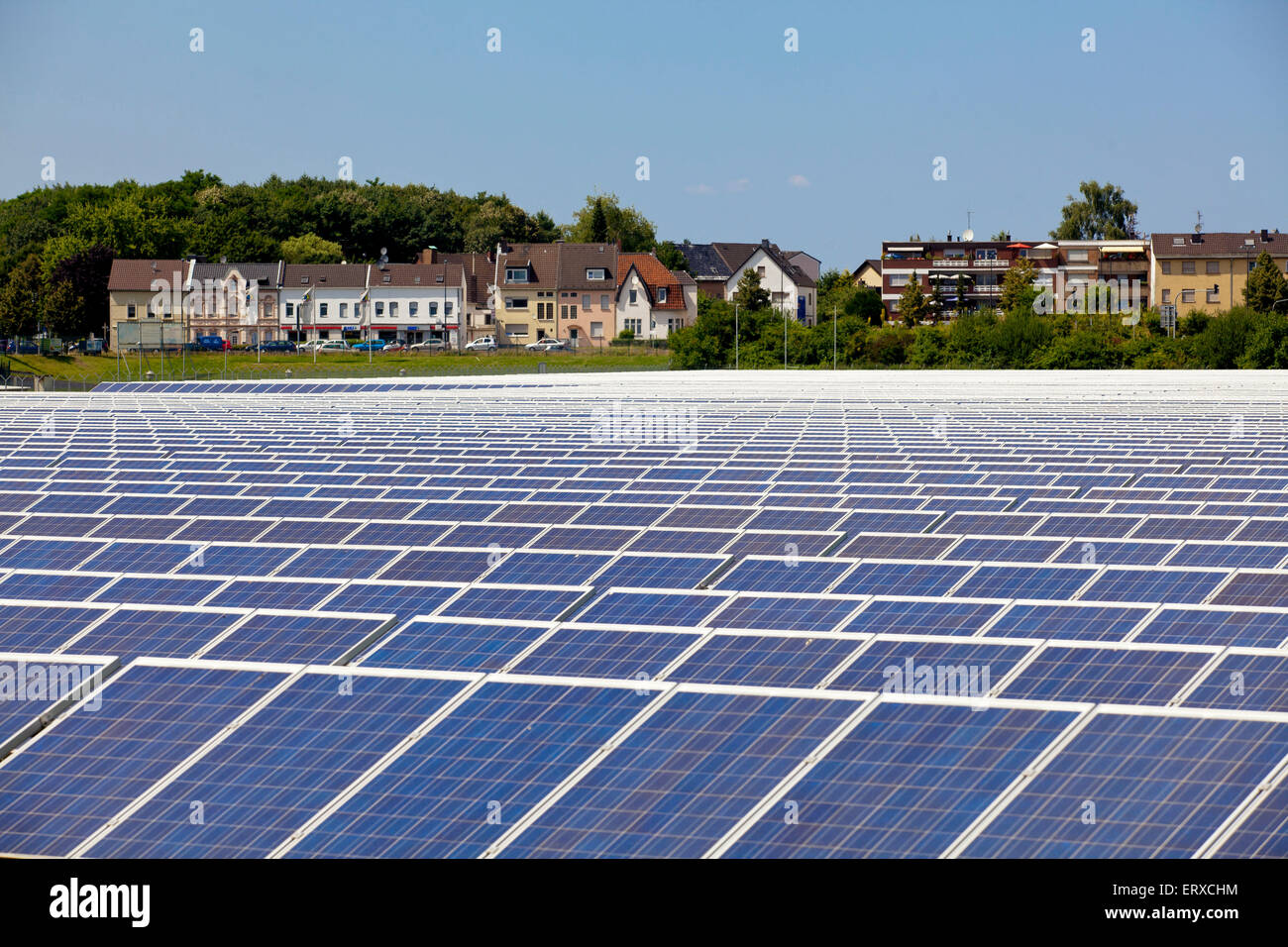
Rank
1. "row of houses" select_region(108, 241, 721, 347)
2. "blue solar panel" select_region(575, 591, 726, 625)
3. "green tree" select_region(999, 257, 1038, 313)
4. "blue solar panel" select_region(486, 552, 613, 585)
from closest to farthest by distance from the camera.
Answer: "blue solar panel" select_region(575, 591, 726, 625) < "blue solar panel" select_region(486, 552, 613, 585) < "green tree" select_region(999, 257, 1038, 313) < "row of houses" select_region(108, 241, 721, 347)

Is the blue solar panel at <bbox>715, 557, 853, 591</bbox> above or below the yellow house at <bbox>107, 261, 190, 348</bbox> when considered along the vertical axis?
below

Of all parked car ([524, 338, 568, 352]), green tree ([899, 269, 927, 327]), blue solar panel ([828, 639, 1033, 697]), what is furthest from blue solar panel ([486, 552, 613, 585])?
green tree ([899, 269, 927, 327])

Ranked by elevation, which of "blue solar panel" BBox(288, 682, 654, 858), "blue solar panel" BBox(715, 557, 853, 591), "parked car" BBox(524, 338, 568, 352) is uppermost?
"parked car" BBox(524, 338, 568, 352)

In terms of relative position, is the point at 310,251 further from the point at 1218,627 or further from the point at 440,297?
the point at 1218,627

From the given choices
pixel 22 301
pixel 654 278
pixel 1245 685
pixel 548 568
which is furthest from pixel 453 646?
pixel 654 278

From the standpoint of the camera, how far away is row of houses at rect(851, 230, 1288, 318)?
147 meters

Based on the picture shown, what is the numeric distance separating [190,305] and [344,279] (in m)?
15.3

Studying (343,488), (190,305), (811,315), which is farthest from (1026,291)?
(343,488)

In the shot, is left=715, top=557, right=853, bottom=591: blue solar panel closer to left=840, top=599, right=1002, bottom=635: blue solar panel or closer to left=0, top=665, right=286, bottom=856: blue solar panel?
left=840, top=599, right=1002, bottom=635: blue solar panel

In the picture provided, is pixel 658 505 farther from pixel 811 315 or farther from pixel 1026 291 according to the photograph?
pixel 811 315

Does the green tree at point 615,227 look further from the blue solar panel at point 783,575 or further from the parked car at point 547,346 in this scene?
the blue solar panel at point 783,575

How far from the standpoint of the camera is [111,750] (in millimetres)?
11258

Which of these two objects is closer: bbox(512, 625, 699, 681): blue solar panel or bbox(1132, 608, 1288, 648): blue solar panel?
bbox(512, 625, 699, 681): blue solar panel

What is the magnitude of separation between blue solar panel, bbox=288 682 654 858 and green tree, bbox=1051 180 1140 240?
179152 mm
